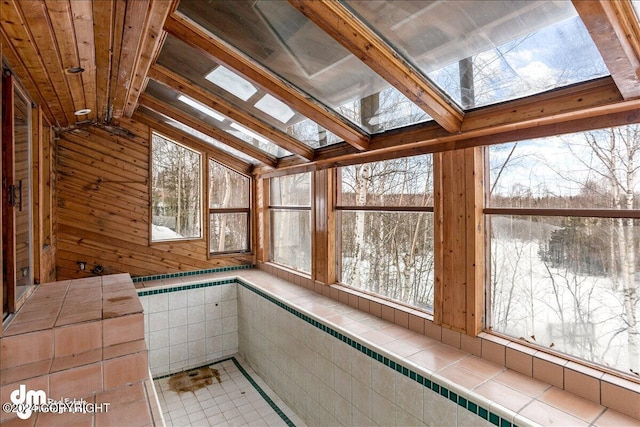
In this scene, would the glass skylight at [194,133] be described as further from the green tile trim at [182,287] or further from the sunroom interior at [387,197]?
the green tile trim at [182,287]

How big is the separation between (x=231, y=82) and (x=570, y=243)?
2.53 metres

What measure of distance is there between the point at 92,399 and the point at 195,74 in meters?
2.25

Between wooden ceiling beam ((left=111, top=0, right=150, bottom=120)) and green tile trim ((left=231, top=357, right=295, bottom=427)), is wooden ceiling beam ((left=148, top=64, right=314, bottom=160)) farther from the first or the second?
green tile trim ((left=231, top=357, right=295, bottom=427))

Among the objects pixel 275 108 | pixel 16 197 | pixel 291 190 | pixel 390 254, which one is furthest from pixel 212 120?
pixel 390 254

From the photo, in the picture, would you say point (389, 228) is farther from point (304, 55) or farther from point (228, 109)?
point (228, 109)

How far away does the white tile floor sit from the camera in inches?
127

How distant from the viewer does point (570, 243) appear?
1.97m

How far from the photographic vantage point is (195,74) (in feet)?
8.77

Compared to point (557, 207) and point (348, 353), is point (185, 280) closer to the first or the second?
point (348, 353)

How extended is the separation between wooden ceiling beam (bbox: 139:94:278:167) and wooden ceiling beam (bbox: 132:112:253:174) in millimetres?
695

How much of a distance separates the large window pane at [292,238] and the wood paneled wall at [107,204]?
137 centimetres

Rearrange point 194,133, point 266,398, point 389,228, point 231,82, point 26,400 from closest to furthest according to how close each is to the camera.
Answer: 1. point 26,400
2. point 231,82
3. point 389,228
4. point 266,398
5. point 194,133

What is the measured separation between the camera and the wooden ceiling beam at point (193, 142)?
4332mm

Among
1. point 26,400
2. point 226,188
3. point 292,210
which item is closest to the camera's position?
point 26,400
